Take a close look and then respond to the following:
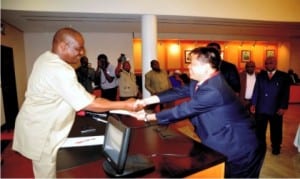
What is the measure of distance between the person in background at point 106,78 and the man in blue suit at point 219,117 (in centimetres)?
348

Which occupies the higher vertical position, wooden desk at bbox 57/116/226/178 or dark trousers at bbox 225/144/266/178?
wooden desk at bbox 57/116/226/178

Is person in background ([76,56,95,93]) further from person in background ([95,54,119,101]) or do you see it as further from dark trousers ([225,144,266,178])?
dark trousers ([225,144,266,178])

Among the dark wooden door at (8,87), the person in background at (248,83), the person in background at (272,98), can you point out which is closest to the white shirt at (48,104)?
the person in background at (272,98)

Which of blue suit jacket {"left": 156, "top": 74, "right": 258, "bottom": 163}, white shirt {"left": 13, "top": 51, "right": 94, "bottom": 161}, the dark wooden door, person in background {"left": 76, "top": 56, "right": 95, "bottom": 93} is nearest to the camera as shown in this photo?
white shirt {"left": 13, "top": 51, "right": 94, "bottom": 161}

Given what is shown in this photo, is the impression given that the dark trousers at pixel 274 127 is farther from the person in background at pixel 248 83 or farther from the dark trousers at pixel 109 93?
the dark trousers at pixel 109 93

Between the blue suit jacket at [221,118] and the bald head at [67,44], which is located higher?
the bald head at [67,44]

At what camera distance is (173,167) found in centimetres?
129

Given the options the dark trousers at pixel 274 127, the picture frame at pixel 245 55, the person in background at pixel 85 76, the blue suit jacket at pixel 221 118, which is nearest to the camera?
the blue suit jacket at pixel 221 118

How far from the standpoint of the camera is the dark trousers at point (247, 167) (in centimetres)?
162

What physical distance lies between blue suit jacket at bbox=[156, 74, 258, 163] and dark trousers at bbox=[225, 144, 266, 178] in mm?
34

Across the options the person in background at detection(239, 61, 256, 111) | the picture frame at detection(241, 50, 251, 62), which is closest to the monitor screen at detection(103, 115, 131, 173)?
the person in background at detection(239, 61, 256, 111)

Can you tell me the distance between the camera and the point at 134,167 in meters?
1.25

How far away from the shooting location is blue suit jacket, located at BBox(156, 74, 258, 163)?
157cm

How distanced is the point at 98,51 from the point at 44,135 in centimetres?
633
